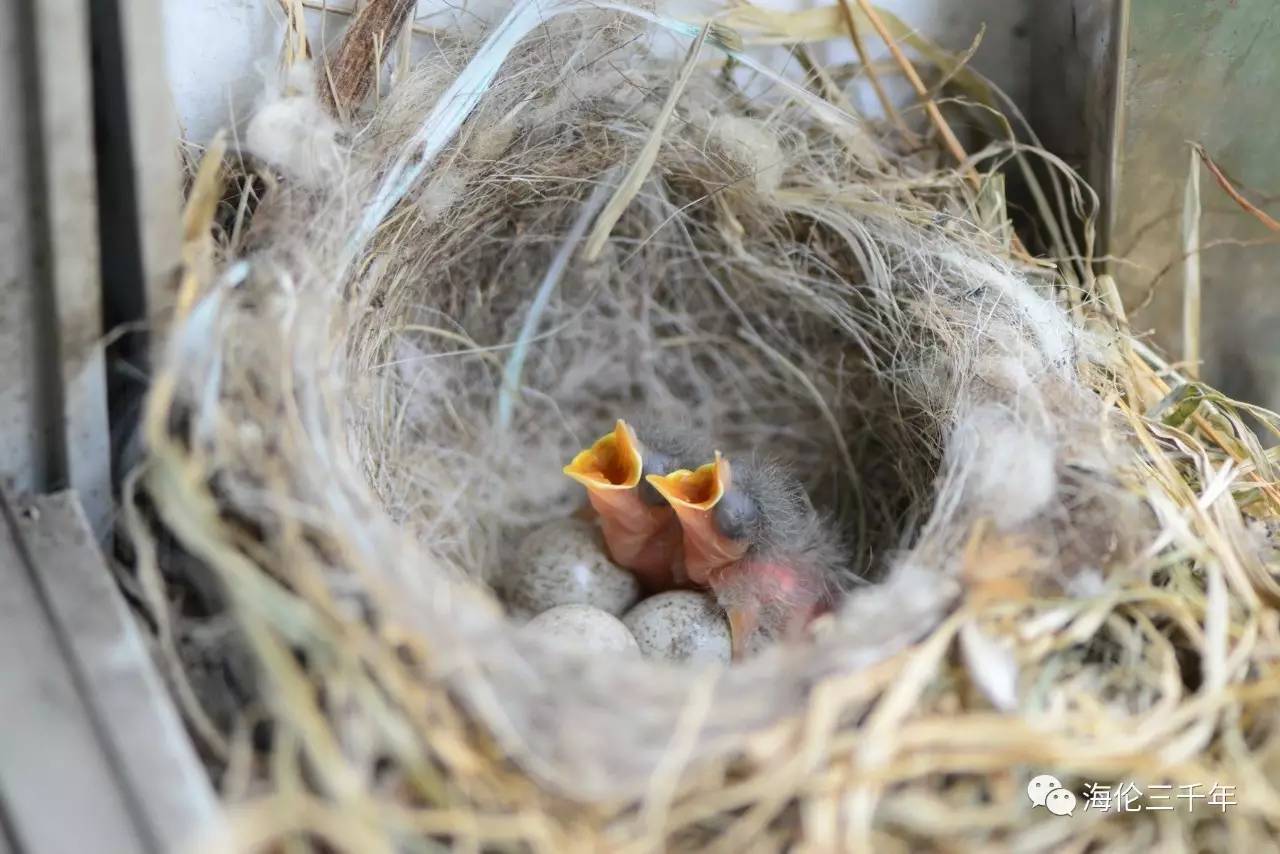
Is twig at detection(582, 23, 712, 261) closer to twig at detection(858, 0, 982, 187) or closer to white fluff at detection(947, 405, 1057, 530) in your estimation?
twig at detection(858, 0, 982, 187)

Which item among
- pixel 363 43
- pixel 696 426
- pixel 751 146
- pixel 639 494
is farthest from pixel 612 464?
pixel 363 43

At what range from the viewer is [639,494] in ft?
4.47

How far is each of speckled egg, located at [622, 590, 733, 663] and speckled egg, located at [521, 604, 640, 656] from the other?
0.04 m

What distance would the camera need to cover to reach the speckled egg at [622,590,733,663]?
1290 millimetres

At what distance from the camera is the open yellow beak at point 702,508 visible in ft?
4.25

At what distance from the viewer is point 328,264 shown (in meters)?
1.12

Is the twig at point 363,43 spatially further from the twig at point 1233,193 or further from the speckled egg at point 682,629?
the twig at point 1233,193

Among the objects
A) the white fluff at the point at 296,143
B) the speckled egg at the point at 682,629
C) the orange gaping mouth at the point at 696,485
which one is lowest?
the speckled egg at the point at 682,629

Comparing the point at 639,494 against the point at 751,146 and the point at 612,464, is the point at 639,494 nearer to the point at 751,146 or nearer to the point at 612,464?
the point at 612,464

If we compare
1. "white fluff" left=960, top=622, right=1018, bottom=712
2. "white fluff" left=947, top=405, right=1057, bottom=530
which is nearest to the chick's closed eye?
"white fluff" left=947, top=405, right=1057, bottom=530

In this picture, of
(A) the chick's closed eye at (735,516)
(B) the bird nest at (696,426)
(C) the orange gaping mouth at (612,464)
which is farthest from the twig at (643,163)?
(A) the chick's closed eye at (735,516)

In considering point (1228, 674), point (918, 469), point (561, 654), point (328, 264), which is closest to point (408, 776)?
point (561, 654)

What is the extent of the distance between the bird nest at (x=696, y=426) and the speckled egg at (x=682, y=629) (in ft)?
0.68

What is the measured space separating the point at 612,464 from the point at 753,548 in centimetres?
21
